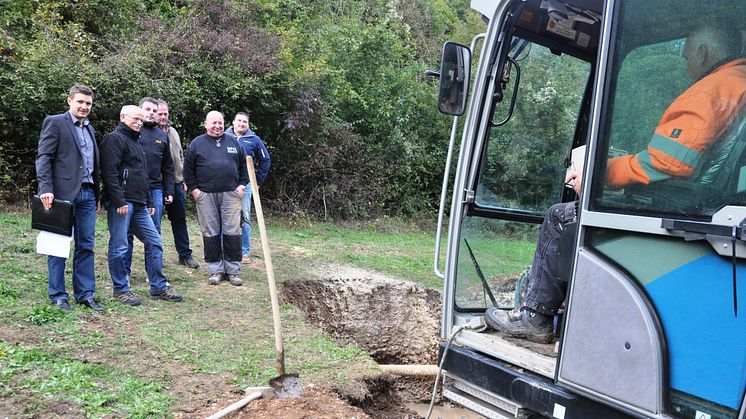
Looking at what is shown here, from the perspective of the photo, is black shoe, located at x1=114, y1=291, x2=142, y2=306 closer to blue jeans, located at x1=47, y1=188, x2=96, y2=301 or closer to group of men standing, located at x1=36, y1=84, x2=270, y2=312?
group of men standing, located at x1=36, y1=84, x2=270, y2=312

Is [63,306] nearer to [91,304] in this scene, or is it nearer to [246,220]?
[91,304]

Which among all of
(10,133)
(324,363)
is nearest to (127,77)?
(10,133)

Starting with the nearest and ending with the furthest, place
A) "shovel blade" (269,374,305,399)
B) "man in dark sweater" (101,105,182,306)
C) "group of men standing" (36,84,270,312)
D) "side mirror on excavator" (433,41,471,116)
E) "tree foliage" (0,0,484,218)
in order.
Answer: "side mirror on excavator" (433,41,471,116), "shovel blade" (269,374,305,399), "group of men standing" (36,84,270,312), "man in dark sweater" (101,105,182,306), "tree foliage" (0,0,484,218)

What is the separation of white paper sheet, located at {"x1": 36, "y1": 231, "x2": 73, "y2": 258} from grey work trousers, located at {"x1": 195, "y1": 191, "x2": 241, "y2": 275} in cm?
189

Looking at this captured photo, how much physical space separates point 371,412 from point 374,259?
5317mm

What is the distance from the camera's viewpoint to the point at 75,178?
5.27 meters

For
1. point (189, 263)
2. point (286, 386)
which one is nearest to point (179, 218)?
point (189, 263)

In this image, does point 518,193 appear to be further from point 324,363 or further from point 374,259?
point 374,259

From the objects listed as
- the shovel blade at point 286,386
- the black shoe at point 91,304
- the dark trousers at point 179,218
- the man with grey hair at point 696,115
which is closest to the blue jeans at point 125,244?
the black shoe at point 91,304

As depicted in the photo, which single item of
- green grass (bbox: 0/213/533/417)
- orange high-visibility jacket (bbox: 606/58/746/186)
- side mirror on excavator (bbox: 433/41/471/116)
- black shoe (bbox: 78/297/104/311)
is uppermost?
side mirror on excavator (bbox: 433/41/471/116)

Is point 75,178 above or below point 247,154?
below

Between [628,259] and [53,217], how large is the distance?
4388mm

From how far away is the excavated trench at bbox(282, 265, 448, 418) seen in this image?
8039 mm

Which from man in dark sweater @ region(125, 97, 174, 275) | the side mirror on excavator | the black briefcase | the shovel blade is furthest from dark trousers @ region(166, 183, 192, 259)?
the side mirror on excavator
